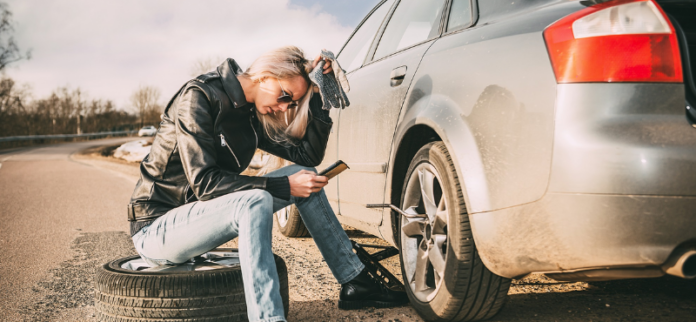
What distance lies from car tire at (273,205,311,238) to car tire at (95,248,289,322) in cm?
206

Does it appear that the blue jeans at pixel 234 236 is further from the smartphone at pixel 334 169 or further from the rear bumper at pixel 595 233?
the rear bumper at pixel 595 233

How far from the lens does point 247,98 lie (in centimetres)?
234

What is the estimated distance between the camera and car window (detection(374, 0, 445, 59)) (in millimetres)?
2666

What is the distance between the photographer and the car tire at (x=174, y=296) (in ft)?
6.34

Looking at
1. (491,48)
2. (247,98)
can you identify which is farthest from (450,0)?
(247,98)

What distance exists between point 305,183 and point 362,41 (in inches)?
74.1

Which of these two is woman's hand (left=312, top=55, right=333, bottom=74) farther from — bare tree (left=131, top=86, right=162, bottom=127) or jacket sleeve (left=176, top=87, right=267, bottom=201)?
bare tree (left=131, top=86, right=162, bottom=127)

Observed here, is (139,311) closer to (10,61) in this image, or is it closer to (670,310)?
(670,310)

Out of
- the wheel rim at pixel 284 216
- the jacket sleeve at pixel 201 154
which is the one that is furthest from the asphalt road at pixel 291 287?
the jacket sleeve at pixel 201 154

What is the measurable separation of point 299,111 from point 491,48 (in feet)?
3.45

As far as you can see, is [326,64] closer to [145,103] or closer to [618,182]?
[618,182]

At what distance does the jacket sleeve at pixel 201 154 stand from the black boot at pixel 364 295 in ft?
2.41

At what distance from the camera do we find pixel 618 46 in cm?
149

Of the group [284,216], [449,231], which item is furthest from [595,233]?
[284,216]
